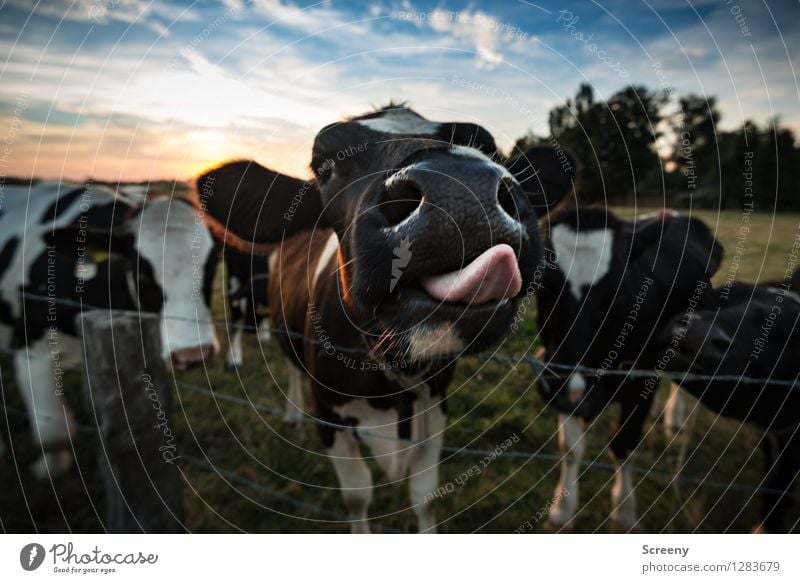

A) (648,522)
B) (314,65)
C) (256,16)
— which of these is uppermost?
(256,16)

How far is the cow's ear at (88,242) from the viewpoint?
189 cm

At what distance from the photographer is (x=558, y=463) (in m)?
2.28

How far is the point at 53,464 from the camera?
224cm

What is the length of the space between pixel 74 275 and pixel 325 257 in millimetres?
1384

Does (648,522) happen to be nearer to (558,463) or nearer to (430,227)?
(558,463)

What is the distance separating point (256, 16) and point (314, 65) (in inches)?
6.7

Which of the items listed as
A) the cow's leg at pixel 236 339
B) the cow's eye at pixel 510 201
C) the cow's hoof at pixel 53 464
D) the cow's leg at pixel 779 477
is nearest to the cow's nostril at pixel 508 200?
the cow's eye at pixel 510 201

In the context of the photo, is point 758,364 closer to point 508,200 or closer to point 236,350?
point 508,200

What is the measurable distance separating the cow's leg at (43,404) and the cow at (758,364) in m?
2.46

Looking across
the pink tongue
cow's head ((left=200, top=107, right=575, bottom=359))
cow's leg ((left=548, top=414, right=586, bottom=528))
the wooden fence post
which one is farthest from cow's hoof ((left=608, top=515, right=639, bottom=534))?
the wooden fence post

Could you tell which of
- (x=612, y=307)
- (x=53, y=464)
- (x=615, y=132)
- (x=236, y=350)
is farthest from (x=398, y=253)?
(x=236, y=350)

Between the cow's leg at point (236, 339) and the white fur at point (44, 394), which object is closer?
the white fur at point (44, 394)

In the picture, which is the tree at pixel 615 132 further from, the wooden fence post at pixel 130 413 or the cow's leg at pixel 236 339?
the cow's leg at pixel 236 339
